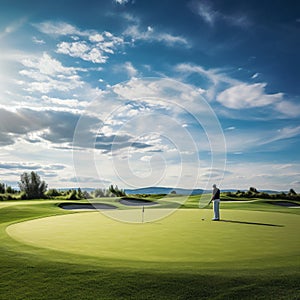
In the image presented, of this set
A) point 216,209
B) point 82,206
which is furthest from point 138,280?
point 82,206

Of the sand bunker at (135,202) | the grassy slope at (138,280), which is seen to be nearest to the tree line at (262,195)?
the sand bunker at (135,202)

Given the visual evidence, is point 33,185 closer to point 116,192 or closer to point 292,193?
point 116,192

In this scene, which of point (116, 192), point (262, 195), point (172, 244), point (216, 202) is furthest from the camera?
point (262, 195)

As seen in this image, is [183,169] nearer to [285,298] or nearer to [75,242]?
[75,242]

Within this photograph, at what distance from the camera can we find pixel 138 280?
536cm

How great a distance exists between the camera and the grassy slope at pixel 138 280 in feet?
16.4

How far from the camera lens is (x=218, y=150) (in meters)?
15.9

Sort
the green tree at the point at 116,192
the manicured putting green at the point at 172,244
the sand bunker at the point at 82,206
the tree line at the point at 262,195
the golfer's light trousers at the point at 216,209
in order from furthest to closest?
the tree line at the point at 262,195
the green tree at the point at 116,192
the sand bunker at the point at 82,206
the golfer's light trousers at the point at 216,209
the manicured putting green at the point at 172,244

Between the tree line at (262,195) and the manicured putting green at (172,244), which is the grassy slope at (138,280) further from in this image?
the tree line at (262,195)

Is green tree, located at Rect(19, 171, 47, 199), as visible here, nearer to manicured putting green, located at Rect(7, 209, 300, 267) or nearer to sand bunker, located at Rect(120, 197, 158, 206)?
sand bunker, located at Rect(120, 197, 158, 206)

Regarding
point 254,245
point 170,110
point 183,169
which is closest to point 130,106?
point 170,110

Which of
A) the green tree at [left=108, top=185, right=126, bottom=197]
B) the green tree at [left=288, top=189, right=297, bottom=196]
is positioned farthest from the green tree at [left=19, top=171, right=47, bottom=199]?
the green tree at [left=288, top=189, right=297, bottom=196]

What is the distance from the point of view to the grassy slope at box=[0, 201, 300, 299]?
4.98 meters

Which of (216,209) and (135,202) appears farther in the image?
(135,202)
